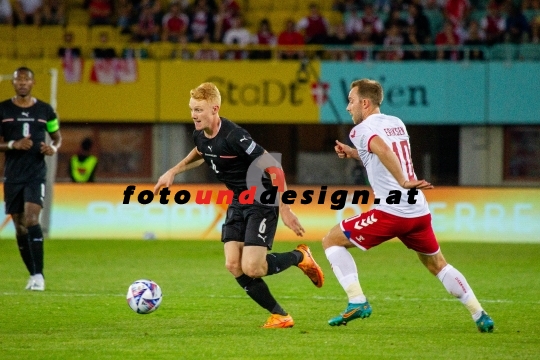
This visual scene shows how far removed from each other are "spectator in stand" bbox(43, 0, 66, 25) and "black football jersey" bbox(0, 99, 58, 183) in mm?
12818

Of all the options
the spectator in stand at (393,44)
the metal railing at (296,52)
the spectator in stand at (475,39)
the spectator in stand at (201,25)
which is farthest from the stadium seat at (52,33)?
the spectator in stand at (475,39)

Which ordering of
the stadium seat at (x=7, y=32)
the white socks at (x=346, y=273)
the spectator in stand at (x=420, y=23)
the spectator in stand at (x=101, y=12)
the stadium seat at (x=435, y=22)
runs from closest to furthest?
the white socks at (x=346, y=273) < the spectator in stand at (x=420, y=23) < the stadium seat at (x=435, y=22) < the stadium seat at (x=7, y=32) < the spectator in stand at (x=101, y=12)

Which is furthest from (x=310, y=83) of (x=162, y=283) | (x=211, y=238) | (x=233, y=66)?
(x=162, y=283)

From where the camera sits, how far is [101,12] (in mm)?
23703

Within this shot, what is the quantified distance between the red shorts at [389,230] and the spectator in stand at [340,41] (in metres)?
14.9

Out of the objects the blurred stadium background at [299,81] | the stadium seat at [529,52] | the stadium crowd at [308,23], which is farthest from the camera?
the blurred stadium background at [299,81]

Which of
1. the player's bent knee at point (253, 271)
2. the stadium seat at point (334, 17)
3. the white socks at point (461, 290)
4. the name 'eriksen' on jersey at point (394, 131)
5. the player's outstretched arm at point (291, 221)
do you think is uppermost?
the stadium seat at point (334, 17)

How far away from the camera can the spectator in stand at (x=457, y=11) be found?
22562 mm

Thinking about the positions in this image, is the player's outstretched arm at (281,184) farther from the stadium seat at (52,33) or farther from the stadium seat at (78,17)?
the stadium seat at (78,17)

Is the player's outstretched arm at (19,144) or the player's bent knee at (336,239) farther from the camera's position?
the player's outstretched arm at (19,144)

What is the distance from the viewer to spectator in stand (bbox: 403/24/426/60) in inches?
871

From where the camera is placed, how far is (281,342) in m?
7.52

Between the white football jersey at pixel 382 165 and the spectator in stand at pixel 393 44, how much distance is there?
14.4 meters

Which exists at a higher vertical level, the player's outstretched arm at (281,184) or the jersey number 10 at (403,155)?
the jersey number 10 at (403,155)
